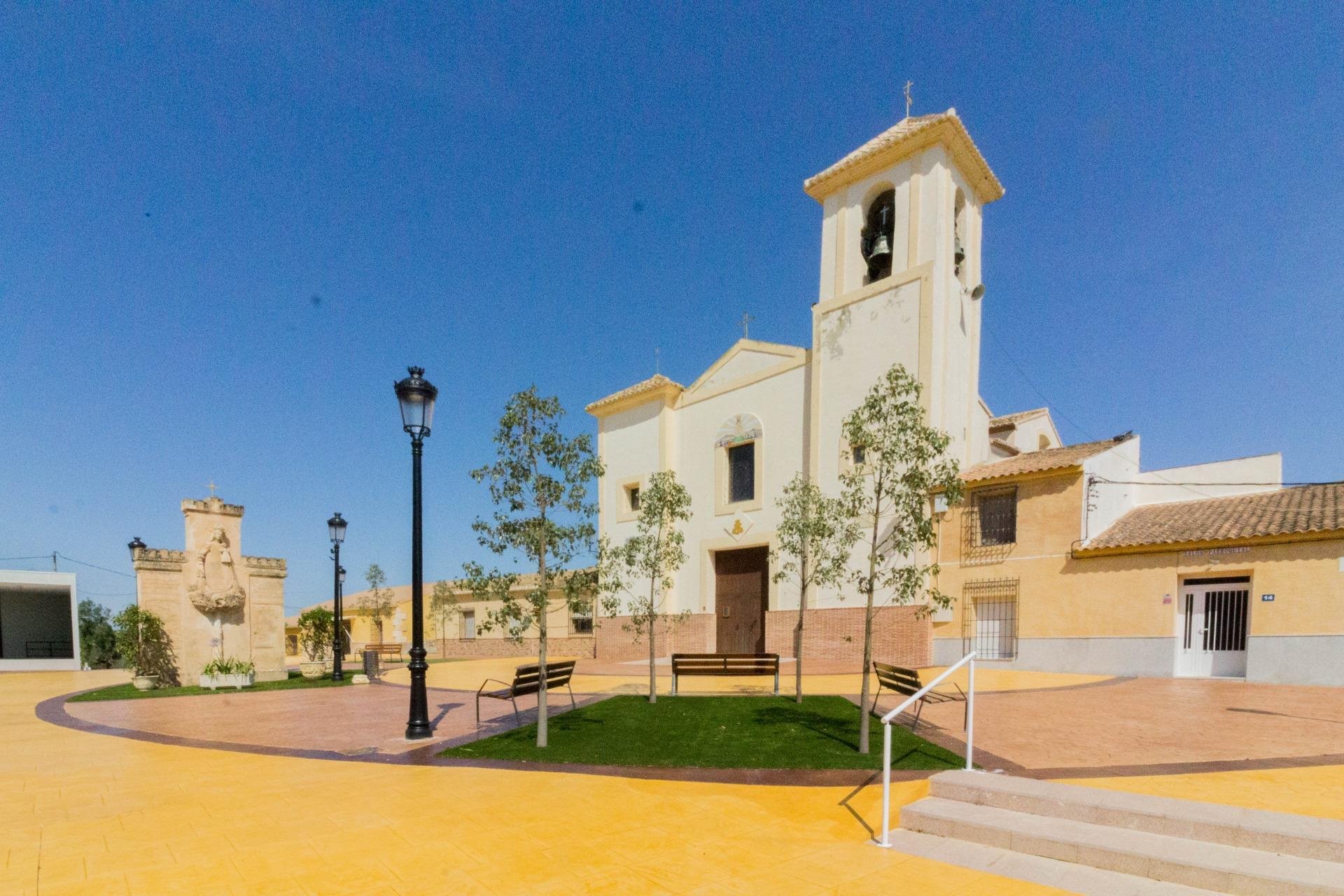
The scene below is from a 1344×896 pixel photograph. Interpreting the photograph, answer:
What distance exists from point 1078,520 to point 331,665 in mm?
22687

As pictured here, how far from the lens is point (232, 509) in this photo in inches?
700

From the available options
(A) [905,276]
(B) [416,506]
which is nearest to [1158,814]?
(B) [416,506]

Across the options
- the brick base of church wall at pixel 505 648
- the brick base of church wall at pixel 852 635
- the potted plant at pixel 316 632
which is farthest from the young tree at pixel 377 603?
the brick base of church wall at pixel 852 635

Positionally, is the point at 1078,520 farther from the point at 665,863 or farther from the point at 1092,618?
the point at 665,863

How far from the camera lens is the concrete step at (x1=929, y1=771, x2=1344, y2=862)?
369 cm

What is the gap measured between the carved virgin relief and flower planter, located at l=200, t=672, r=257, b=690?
83.8 inches

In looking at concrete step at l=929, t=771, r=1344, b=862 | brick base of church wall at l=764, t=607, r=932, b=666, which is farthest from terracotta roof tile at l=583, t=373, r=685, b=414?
concrete step at l=929, t=771, r=1344, b=862

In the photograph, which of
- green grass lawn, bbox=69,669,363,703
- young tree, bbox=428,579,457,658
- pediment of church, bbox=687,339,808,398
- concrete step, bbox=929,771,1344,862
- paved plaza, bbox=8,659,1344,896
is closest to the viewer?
concrete step, bbox=929,771,1344,862

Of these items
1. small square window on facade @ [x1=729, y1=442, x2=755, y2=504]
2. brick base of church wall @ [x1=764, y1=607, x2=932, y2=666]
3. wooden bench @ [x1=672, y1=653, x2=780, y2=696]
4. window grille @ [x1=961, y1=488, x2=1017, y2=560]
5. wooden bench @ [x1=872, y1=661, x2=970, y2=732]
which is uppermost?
small square window on facade @ [x1=729, y1=442, x2=755, y2=504]

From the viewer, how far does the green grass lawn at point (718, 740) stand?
6.50 metres

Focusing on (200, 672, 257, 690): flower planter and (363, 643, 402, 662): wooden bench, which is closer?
(200, 672, 257, 690): flower planter

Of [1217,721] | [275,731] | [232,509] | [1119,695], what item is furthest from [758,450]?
[232,509]

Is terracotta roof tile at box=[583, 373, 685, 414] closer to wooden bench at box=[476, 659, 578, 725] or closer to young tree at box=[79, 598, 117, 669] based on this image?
wooden bench at box=[476, 659, 578, 725]

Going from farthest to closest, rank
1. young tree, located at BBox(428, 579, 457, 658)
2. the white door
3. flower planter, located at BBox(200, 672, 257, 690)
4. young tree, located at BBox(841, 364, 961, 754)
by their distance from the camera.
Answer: young tree, located at BBox(428, 579, 457, 658) → flower planter, located at BBox(200, 672, 257, 690) → the white door → young tree, located at BBox(841, 364, 961, 754)
